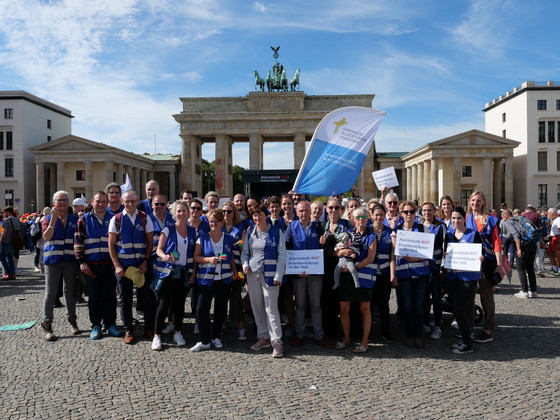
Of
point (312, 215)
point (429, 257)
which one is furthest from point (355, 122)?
point (429, 257)

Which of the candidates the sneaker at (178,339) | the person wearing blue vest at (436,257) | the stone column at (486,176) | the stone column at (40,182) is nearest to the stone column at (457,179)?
the stone column at (486,176)

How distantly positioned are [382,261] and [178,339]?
3.27m

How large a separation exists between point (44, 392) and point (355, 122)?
256 inches

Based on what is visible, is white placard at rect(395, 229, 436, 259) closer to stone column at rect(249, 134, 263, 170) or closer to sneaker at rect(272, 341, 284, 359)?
sneaker at rect(272, 341, 284, 359)

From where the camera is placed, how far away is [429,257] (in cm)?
623

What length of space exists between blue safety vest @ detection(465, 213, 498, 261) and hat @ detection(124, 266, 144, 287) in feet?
16.6

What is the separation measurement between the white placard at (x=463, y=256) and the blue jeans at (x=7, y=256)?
12.4 meters

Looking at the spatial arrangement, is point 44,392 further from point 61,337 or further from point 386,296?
point 386,296

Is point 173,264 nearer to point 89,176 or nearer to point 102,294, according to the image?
point 102,294

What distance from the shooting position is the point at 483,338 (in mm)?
6812

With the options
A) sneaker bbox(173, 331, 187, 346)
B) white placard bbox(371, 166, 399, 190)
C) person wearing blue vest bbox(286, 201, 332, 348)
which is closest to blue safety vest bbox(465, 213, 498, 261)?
person wearing blue vest bbox(286, 201, 332, 348)

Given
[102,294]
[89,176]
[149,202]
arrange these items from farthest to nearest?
[89,176], [149,202], [102,294]

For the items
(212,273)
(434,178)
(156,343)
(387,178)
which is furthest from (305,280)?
(434,178)

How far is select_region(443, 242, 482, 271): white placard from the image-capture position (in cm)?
608
